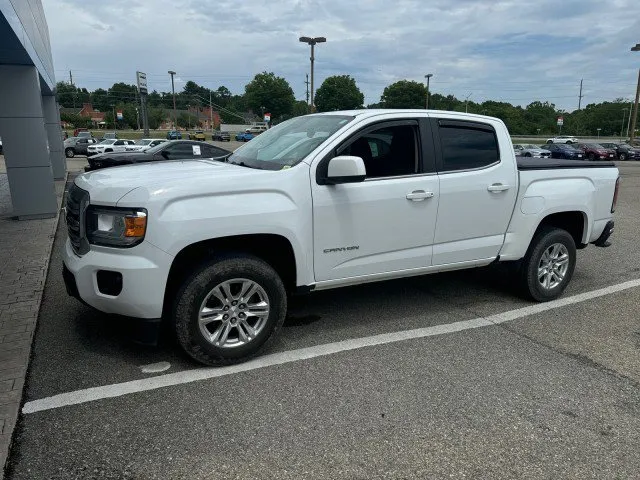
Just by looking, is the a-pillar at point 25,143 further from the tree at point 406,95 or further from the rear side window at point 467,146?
the tree at point 406,95

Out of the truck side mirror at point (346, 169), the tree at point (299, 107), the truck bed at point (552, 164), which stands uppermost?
the tree at point (299, 107)

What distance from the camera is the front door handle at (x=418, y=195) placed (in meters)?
4.24

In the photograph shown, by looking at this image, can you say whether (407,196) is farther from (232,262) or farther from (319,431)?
(319,431)

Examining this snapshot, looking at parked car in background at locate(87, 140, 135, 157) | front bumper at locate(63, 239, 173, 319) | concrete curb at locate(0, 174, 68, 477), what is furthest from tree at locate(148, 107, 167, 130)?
front bumper at locate(63, 239, 173, 319)

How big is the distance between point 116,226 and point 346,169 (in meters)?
1.64

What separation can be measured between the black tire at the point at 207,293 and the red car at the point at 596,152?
139 feet

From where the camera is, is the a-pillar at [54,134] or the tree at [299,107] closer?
the a-pillar at [54,134]

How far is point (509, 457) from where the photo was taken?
279 centimetres

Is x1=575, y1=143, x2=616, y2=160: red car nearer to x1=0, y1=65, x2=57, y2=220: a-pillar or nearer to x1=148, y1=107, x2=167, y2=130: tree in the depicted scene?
x1=0, y1=65, x2=57, y2=220: a-pillar

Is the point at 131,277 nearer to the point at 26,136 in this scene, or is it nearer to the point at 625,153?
the point at 26,136

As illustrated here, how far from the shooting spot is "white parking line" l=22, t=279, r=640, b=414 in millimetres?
3275

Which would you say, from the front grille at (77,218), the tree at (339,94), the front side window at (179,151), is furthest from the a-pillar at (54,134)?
the tree at (339,94)

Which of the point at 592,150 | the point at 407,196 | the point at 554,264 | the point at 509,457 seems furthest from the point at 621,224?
the point at 592,150

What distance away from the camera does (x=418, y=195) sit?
426cm
